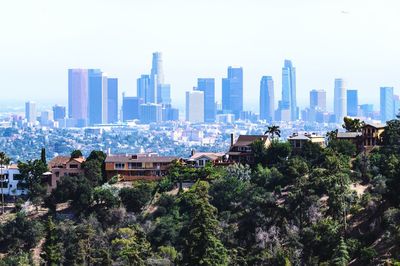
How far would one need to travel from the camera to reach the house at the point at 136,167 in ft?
168

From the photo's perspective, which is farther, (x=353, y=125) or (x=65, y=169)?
(x=353, y=125)

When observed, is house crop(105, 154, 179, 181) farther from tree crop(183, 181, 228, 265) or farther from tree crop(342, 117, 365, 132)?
tree crop(183, 181, 228, 265)

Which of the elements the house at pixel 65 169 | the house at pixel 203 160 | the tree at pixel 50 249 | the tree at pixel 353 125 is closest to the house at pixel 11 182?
the house at pixel 65 169


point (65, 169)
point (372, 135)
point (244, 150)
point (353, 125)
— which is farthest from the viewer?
point (353, 125)

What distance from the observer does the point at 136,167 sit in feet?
171

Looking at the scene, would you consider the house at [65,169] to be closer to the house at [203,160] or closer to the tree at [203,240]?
the house at [203,160]

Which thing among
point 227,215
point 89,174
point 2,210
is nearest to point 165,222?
point 227,215

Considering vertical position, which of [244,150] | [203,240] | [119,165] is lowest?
[203,240]

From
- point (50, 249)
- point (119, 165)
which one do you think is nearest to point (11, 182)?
point (119, 165)

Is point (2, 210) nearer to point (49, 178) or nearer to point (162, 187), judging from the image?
point (49, 178)

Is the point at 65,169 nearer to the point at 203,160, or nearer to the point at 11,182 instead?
the point at 11,182

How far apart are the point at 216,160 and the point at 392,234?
2037 centimetres

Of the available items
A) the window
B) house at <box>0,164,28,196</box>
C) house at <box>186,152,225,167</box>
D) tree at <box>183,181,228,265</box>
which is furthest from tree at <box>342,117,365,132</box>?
tree at <box>183,181,228,265</box>

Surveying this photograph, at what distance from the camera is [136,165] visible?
171ft
